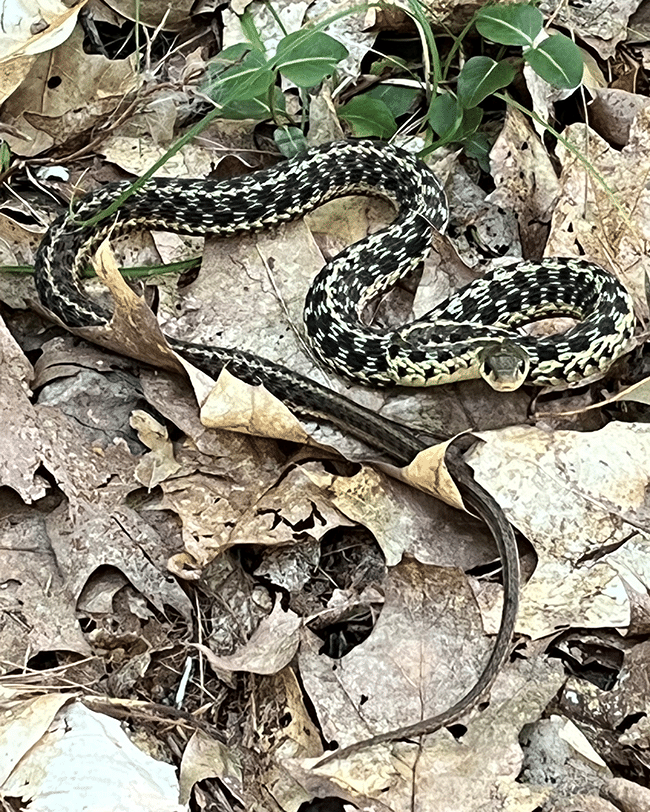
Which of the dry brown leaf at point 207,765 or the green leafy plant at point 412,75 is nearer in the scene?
the dry brown leaf at point 207,765

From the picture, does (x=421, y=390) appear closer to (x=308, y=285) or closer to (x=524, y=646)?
(x=308, y=285)

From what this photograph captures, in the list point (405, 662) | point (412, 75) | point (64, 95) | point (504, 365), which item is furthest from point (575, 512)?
point (64, 95)

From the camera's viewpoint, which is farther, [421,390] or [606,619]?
[421,390]

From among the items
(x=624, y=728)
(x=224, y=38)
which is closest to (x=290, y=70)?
(x=224, y=38)


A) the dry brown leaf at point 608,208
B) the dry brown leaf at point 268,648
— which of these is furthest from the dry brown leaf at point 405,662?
the dry brown leaf at point 608,208

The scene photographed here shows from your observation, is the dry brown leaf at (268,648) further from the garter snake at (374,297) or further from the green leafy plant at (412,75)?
the green leafy plant at (412,75)

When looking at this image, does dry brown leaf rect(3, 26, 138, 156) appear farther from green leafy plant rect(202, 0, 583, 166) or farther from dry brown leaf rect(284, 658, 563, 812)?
dry brown leaf rect(284, 658, 563, 812)

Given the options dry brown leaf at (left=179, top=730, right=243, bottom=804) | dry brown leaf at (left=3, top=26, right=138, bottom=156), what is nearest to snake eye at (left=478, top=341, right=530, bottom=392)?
dry brown leaf at (left=179, top=730, right=243, bottom=804)
